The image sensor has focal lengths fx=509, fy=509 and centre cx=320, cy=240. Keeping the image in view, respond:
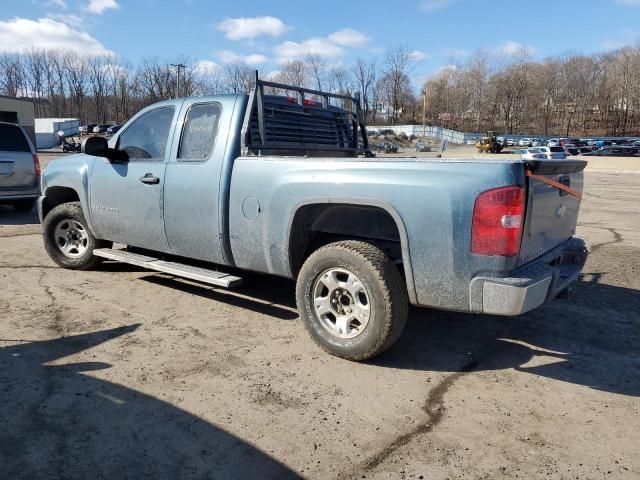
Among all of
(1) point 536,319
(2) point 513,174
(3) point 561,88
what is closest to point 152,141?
(2) point 513,174

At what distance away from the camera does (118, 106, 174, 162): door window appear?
4.99 meters

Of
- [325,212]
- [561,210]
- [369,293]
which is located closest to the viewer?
[369,293]

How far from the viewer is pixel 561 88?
371 feet

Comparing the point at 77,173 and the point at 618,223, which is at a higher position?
the point at 77,173

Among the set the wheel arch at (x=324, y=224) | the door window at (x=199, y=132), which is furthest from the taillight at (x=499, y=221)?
the door window at (x=199, y=132)

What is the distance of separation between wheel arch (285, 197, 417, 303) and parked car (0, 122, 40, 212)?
807 centimetres

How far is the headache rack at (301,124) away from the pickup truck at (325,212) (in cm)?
2

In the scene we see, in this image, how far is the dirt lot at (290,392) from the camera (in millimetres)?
2605

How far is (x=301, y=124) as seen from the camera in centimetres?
523

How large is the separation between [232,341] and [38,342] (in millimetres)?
1513

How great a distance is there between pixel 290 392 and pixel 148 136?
316cm

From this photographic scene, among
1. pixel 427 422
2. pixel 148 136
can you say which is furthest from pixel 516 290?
pixel 148 136

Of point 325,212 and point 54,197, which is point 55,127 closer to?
point 54,197

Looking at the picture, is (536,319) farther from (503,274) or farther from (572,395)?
(503,274)
